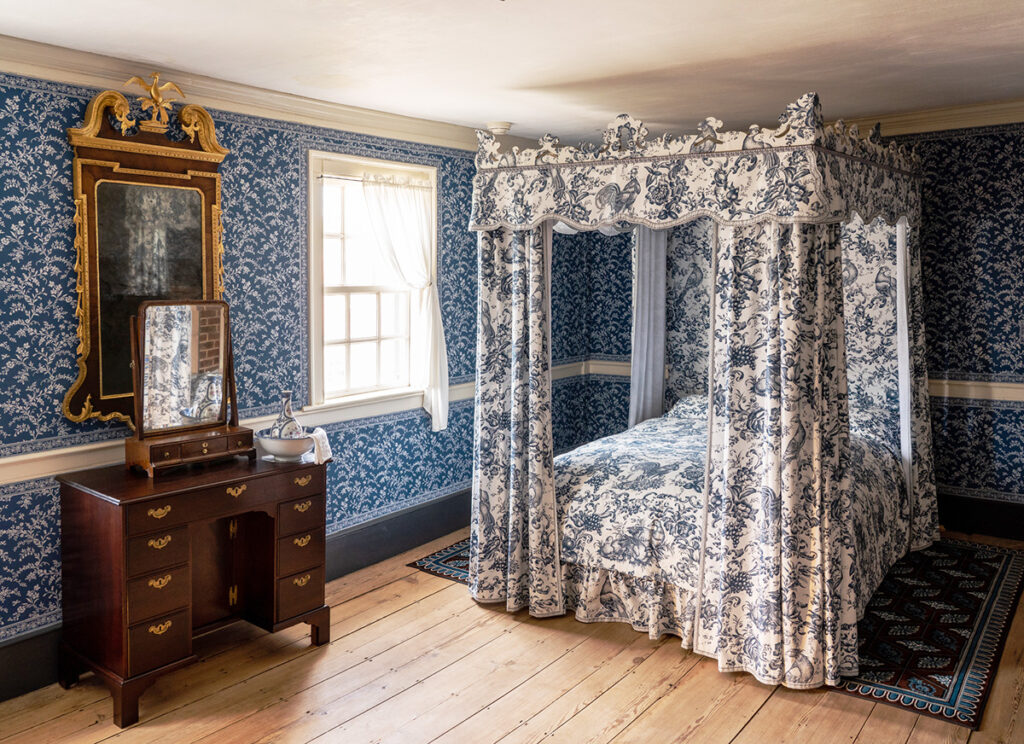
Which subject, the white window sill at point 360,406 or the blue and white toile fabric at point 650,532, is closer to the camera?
the blue and white toile fabric at point 650,532

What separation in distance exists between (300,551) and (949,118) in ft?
14.4

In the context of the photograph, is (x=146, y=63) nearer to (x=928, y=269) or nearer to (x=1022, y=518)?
(x=928, y=269)

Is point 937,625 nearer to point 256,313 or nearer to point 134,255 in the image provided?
point 256,313

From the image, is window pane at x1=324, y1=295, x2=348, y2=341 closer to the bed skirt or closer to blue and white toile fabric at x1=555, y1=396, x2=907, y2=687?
blue and white toile fabric at x1=555, y1=396, x2=907, y2=687

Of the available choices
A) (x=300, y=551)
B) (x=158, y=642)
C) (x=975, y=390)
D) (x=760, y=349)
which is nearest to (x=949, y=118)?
(x=975, y=390)

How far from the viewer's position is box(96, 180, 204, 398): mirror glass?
366 cm

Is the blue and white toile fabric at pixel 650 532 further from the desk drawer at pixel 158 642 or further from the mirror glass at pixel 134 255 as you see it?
the mirror glass at pixel 134 255

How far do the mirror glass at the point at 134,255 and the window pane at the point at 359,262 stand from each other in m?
1.11

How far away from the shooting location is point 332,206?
4.84 meters

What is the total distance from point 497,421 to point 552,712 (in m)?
1.47

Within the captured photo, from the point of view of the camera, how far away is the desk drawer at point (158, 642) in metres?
3.29

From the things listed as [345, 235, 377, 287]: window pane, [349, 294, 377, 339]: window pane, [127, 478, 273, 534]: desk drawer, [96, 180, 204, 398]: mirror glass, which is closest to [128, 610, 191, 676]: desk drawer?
[127, 478, 273, 534]: desk drawer

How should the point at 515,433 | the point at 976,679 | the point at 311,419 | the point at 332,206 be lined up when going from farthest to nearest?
the point at 332,206 → the point at 311,419 → the point at 515,433 → the point at 976,679

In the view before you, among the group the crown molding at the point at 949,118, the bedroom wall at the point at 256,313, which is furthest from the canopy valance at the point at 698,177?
the bedroom wall at the point at 256,313
